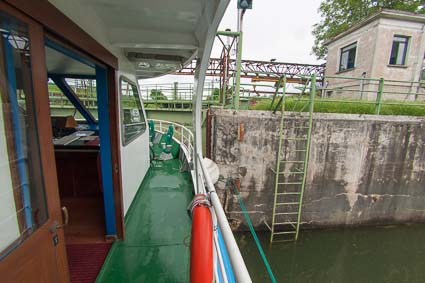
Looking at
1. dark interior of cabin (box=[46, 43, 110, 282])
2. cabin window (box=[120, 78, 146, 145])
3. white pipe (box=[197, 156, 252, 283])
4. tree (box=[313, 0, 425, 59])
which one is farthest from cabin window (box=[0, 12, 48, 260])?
tree (box=[313, 0, 425, 59])

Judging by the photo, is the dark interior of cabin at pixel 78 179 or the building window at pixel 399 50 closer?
the dark interior of cabin at pixel 78 179

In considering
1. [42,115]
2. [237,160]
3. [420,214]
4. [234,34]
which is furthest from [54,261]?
[420,214]

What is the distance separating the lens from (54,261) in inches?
35.0

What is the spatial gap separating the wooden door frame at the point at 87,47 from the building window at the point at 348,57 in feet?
34.7

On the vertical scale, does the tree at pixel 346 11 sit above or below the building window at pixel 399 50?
above

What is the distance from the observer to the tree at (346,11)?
10.7m

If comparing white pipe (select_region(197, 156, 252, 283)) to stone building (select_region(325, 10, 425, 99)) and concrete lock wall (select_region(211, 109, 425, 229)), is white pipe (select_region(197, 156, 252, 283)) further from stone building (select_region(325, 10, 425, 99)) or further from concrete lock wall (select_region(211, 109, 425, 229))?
stone building (select_region(325, 10, 425, 99))

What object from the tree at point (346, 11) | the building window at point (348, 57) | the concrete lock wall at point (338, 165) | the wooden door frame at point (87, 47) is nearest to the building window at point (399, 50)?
the building window at point (348, 57)

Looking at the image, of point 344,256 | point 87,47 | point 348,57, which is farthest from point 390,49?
point 87,47

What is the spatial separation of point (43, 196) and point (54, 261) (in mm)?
318

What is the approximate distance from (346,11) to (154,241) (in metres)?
16.6

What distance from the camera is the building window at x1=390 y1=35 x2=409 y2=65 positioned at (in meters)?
7.82

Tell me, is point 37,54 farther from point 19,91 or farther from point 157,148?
point 157,148

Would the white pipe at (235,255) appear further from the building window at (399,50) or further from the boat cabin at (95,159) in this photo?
the building window at (399,50)
